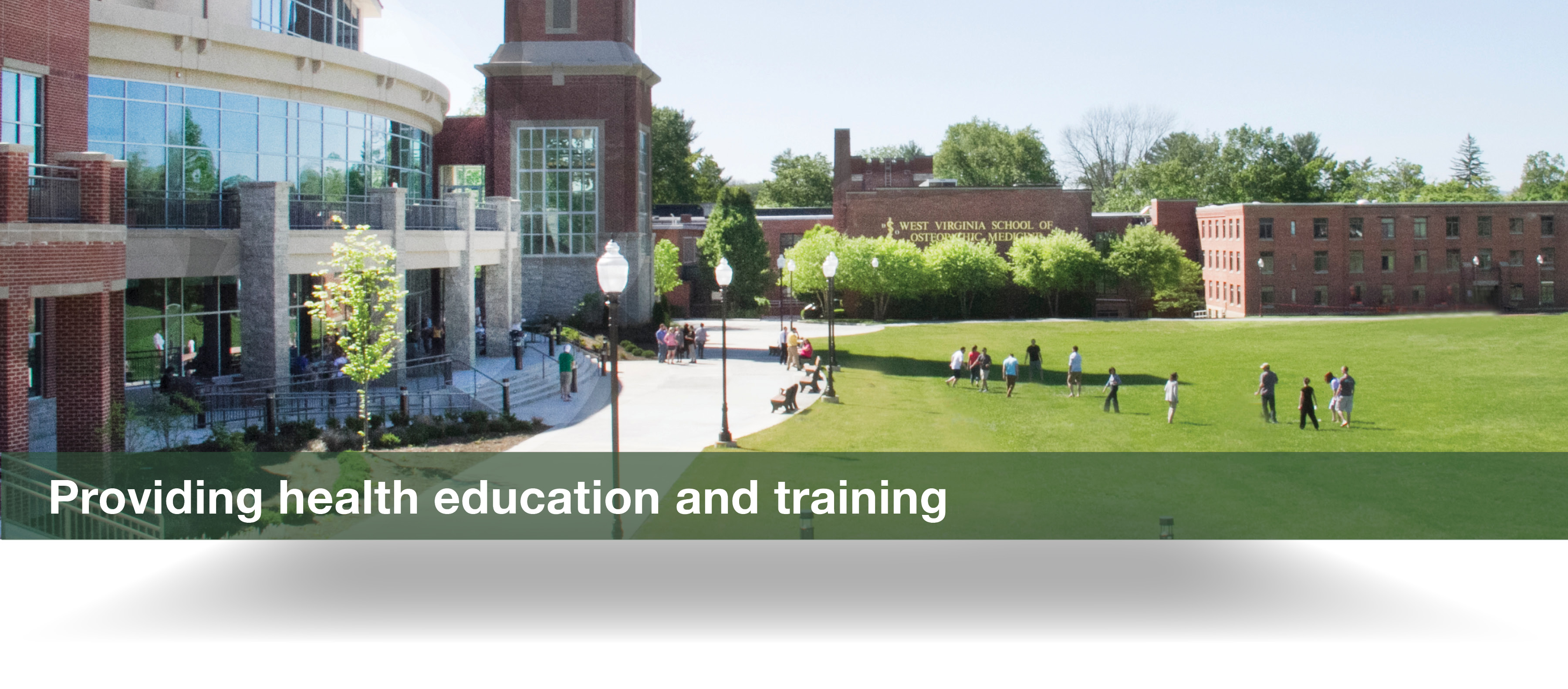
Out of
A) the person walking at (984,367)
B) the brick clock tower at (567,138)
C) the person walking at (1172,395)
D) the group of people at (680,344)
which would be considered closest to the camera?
the person walking at (1172,395)

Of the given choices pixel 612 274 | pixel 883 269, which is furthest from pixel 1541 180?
pixel 612 274

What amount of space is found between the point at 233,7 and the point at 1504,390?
3637cm

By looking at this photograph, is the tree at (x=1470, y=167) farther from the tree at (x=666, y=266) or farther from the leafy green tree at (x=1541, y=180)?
the tree at (x=666, y=266)

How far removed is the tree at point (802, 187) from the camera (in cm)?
12119

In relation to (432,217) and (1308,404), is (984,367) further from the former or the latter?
(432,217)

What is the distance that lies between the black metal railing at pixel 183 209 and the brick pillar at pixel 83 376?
5.36 m

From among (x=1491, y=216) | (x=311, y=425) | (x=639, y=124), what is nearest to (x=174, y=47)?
(x=311, y=425)

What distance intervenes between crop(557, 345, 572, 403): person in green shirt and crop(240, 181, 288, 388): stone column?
7.27 meters

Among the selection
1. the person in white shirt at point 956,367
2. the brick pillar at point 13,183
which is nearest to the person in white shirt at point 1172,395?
the person in white shirt at point 956,367

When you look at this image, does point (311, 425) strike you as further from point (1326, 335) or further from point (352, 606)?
point (1326, 335)

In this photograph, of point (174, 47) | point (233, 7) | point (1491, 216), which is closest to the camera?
point (174, 47)

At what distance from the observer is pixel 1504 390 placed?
34.6 metres

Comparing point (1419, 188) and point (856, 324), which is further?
point (1419, 188)

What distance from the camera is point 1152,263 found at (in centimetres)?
7250
